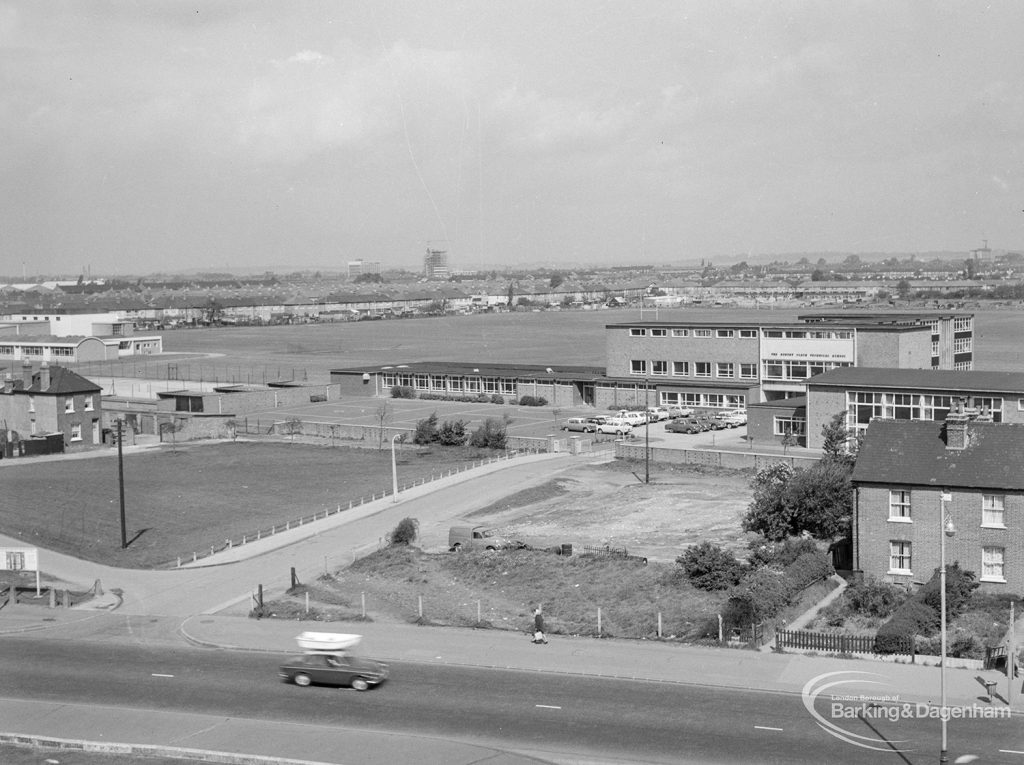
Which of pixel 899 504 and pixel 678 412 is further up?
pixel 899 504

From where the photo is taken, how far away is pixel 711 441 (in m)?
70.5

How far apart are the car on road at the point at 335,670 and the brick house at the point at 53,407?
50953 millimetres

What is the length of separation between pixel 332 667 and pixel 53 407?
5294 centimetres

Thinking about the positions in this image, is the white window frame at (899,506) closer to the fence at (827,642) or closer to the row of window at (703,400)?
the fence at (827,642)

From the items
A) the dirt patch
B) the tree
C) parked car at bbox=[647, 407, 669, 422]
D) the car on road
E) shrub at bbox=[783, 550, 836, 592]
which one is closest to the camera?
the car on road

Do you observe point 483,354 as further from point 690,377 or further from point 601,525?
point 601,525

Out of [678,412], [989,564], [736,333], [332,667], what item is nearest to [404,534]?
[332,667]

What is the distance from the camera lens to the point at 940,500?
3578cm

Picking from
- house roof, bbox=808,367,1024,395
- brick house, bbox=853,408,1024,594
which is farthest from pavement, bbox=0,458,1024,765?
house roof, bbox=808,367,1024,395

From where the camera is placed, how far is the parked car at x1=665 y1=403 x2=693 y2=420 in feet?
264

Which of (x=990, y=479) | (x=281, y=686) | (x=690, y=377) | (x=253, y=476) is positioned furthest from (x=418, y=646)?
(x=690, y=377)

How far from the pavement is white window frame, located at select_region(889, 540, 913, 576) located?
17.8 ft

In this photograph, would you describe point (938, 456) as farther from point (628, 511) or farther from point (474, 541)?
point (628, 511)

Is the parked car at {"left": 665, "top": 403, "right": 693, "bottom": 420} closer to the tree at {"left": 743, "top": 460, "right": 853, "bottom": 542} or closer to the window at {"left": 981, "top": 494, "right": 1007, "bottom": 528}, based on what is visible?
the tree at {"left": 743, "top": 460, "right": 853, "bottom": 542}
